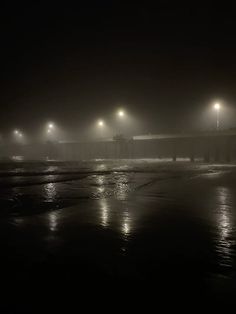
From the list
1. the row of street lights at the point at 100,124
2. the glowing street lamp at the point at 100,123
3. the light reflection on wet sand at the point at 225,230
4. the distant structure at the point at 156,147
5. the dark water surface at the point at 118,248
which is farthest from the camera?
the glowing street lamp at the point at 100,123

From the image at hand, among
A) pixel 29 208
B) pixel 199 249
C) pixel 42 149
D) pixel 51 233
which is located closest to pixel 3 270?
pixel 51 233

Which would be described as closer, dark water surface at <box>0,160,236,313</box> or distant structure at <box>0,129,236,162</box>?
dark water surface at <box>0,160,236,313</box>

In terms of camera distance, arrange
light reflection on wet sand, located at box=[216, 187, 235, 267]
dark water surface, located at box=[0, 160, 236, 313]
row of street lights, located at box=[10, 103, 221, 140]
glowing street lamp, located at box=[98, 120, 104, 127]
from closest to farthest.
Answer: dark water surface, located at box=[0, 160, 236, 313]
light reflection on wet sand, located at box=[216, 187, 235, 267]
row of street lights, located at box=[10, 103, 221, 140]
glowing street lamp, located at box=[98, 120, 104, 127]

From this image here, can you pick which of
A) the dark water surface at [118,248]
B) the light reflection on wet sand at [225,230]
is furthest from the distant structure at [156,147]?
the dark water surface at [118,248]

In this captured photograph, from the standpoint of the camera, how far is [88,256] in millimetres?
8977

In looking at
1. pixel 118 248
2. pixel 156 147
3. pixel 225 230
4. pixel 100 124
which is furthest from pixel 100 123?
pixel 118 248

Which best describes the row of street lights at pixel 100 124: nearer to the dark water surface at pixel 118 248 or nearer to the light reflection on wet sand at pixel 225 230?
the light reflection on wet sand at pixel 225 230

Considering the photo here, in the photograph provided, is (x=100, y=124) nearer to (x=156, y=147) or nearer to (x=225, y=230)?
(x=156, y=147)

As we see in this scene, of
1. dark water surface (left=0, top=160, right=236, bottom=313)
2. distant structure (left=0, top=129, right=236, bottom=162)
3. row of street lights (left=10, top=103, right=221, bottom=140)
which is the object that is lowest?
dark water surface (left=0, top=160, right=236, bottom=313)

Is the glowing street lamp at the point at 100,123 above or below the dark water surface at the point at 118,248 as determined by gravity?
above

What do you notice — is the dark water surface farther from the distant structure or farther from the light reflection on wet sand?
the distant structure

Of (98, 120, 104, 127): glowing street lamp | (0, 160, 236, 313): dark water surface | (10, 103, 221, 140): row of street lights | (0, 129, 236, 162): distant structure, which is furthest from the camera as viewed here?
(98, 120, 104, 127): glowing street lamp

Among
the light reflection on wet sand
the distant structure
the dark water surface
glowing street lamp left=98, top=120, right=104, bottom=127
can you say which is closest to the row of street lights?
glowing street lamp left=98, top=120, right=104, bottom=127

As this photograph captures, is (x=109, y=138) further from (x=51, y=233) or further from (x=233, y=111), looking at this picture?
(x=51, y=233)
